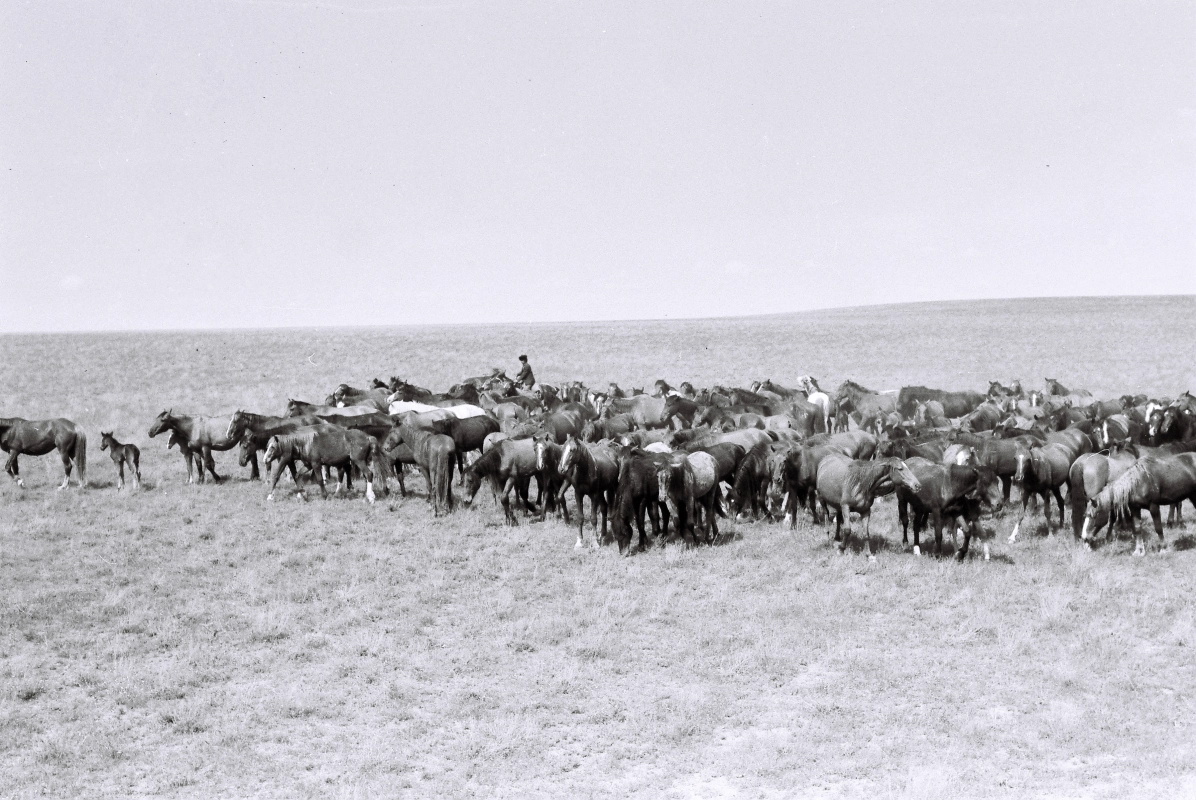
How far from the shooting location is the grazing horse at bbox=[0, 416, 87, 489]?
17.6 m

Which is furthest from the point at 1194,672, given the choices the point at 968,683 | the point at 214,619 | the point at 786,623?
the point at 214,619

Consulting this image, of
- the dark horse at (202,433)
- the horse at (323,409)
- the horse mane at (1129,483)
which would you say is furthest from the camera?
the horse at (323,409)

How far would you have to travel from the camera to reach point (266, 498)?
56.3ft

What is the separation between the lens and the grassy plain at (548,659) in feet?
24.0

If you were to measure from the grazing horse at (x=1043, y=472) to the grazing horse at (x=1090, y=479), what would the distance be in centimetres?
55

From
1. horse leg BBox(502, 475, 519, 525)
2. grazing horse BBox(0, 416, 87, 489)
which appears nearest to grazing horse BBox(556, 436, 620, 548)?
horse leg BBox(502, 475, 519, 525)

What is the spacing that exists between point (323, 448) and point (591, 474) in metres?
6.02

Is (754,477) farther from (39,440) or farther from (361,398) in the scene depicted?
(39,440)

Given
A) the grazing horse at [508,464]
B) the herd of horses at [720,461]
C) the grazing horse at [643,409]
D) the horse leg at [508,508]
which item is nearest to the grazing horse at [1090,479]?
the herd of horses at [720,461]

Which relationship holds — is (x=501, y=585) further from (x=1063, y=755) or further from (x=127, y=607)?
(x=1063, y=755)

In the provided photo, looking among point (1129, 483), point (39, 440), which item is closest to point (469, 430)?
point (39, 440)

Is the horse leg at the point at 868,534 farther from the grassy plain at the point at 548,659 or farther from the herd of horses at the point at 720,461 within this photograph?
the grassy plain at the point at 548,659

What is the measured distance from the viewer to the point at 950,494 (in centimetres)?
1248

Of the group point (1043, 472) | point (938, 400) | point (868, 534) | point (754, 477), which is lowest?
point (868, 534)
